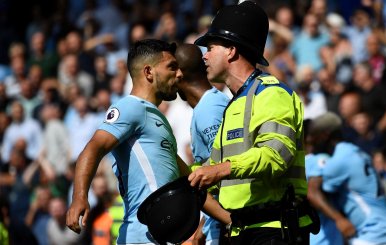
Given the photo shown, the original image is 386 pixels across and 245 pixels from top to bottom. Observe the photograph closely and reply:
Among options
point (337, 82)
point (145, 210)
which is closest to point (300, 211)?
point (145, 210)

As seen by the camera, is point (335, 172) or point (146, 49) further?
point (335, 172)

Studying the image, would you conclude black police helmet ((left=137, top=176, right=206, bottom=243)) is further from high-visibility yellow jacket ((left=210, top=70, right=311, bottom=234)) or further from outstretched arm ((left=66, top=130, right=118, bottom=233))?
outstretched arm ((left=66, top=130, right=118, bottom=233))

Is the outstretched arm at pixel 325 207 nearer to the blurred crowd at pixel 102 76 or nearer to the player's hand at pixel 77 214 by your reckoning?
the blurred crowd at pixel 102 76

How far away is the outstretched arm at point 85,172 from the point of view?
679 cm

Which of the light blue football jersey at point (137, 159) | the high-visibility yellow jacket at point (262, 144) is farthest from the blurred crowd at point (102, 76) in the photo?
the high-visibility yellow jacket at point (262, 144)

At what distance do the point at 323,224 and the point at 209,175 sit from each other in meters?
4.13

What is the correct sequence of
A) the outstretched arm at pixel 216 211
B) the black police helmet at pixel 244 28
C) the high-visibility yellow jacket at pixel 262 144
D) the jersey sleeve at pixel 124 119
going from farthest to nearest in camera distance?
the jersey sleeve at pixel 124 119
the outstretched arm at pixel 216 211
the black police helmet at pixel 244 28
the high-visibility yellow jacket at pixel 262 144

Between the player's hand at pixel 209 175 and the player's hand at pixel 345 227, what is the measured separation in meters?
3.85

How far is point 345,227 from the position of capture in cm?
985

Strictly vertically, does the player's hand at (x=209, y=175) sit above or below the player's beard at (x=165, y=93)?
below

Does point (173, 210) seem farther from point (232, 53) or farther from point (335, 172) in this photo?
point (335, 172)

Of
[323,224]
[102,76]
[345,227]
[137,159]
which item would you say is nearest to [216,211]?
[137,159]

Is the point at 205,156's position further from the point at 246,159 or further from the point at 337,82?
the point at 337,82

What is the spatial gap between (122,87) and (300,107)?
9.55 m
